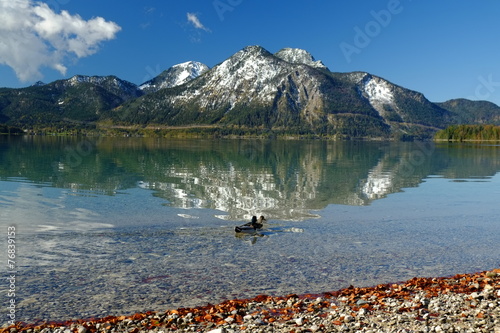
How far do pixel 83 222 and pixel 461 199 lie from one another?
1779 inches

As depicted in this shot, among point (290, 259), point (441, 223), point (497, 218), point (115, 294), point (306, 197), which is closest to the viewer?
point (115, 294)

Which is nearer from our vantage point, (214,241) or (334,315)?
(334,315)

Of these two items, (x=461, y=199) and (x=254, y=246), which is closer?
(x=254, y=246)

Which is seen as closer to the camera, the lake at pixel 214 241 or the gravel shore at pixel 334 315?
the gravel shore at pixel 334 315

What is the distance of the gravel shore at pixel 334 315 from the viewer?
14.0 meters

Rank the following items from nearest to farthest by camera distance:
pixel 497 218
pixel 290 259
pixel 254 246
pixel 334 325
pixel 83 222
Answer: pixel 334 325 → pixel 290 259 → pixel 254 246 → pixel 83 222 → pixel 497 218

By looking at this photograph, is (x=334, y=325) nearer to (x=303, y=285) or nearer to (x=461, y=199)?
(x=303, y=285)

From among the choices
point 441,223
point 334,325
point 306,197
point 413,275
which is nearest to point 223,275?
point 334,325

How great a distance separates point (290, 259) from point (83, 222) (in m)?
19.1

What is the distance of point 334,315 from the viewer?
50.1 feet

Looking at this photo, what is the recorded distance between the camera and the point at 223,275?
72.4 ft

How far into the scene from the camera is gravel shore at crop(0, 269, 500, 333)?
14.0 meters

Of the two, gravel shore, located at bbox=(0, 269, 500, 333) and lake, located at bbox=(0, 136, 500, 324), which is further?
lake, located at bbox=(0, 136, 500, 324)

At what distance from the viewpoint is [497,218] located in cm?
4038
